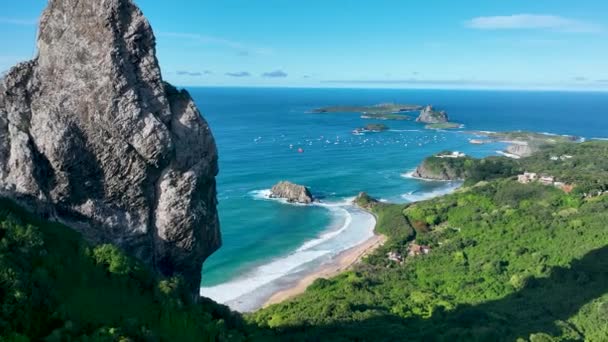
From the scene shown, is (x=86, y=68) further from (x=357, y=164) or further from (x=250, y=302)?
(x=357, y=164)

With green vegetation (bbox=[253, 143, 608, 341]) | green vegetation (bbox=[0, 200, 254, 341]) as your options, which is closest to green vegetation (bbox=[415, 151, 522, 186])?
green vegetation (bbox=[253, 143, 608, 341])

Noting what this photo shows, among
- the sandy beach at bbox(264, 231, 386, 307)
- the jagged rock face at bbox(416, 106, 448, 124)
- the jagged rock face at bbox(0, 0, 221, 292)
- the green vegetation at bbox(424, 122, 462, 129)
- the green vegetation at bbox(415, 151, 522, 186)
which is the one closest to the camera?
the jagged rock face at bbox(0, 0, 221, 292)

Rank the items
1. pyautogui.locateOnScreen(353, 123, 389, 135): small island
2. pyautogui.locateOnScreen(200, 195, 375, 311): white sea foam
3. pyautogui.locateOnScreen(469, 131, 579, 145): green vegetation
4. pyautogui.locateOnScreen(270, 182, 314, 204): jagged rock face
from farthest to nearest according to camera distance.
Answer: pyautogui.locateOnScreen(353, 123, 389, 135): small island, pyautogui.locateOnScreen(469, 131, 579, 145): green vegetation, pyautogui.locateOnScreen(270, 182, 314, 204): jagged rock face, pyautogui.locateOnScreen(200, 195, 375, 311): white sea foam

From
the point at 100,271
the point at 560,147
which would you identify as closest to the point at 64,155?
the point at 100,271

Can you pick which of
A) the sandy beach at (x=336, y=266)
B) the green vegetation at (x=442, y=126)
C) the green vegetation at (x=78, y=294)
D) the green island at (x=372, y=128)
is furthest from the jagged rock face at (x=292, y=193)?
the green vegetation at (x=442, y=126)

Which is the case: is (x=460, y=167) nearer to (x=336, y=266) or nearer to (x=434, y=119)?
(x=336, y=266)

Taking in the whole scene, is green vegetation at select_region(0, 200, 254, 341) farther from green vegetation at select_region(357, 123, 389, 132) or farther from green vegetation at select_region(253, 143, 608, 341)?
green vegetation at select_region(357, 123, 389, 132)
